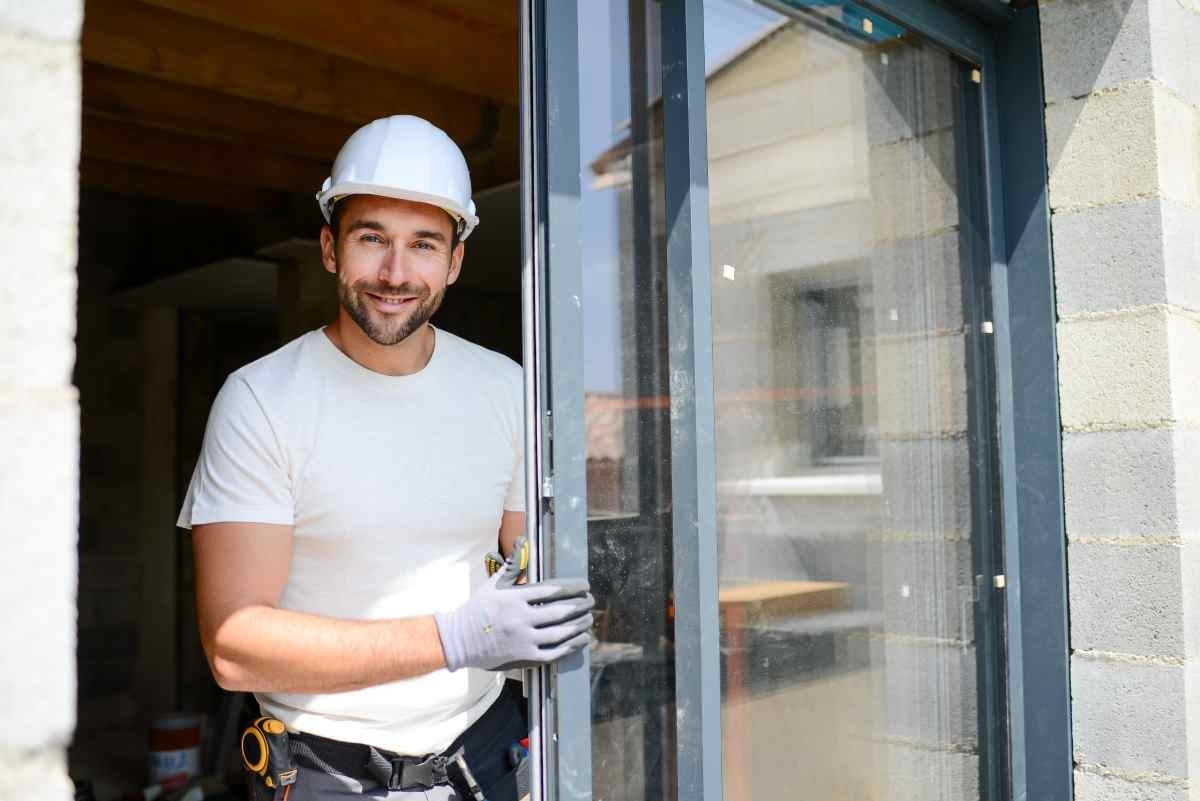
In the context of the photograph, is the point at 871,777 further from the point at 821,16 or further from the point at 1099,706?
the point at 821,16

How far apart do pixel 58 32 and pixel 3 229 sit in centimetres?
16

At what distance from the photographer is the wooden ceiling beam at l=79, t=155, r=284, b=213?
4422 millimetres

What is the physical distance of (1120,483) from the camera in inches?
85.0

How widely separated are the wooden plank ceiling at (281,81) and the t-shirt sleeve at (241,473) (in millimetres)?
1570

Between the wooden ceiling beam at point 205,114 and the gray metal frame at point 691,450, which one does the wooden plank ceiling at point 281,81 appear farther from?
the gray metal frame at point 691,450

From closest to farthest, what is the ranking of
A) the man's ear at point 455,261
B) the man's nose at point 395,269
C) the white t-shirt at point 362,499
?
1. the white t-shirt at point 362,499
2. the man's nose at point 395,269
3. the man's ear at point 455,261

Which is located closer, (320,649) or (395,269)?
(320,649)

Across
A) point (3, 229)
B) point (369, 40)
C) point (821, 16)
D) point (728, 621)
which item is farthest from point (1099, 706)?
point (369, 40)

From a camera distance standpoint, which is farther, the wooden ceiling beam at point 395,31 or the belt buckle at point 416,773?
the wooden ceiling beam at point 395,31

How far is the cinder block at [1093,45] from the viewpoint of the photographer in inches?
85.7

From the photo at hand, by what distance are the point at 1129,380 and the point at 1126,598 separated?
1.43ft

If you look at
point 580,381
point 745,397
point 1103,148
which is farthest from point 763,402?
point 1103,148

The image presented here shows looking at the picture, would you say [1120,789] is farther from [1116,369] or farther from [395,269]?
[395,269]

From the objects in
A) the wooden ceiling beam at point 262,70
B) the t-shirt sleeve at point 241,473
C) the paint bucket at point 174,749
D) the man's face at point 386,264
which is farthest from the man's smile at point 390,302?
the paint bucket at point 174,749
